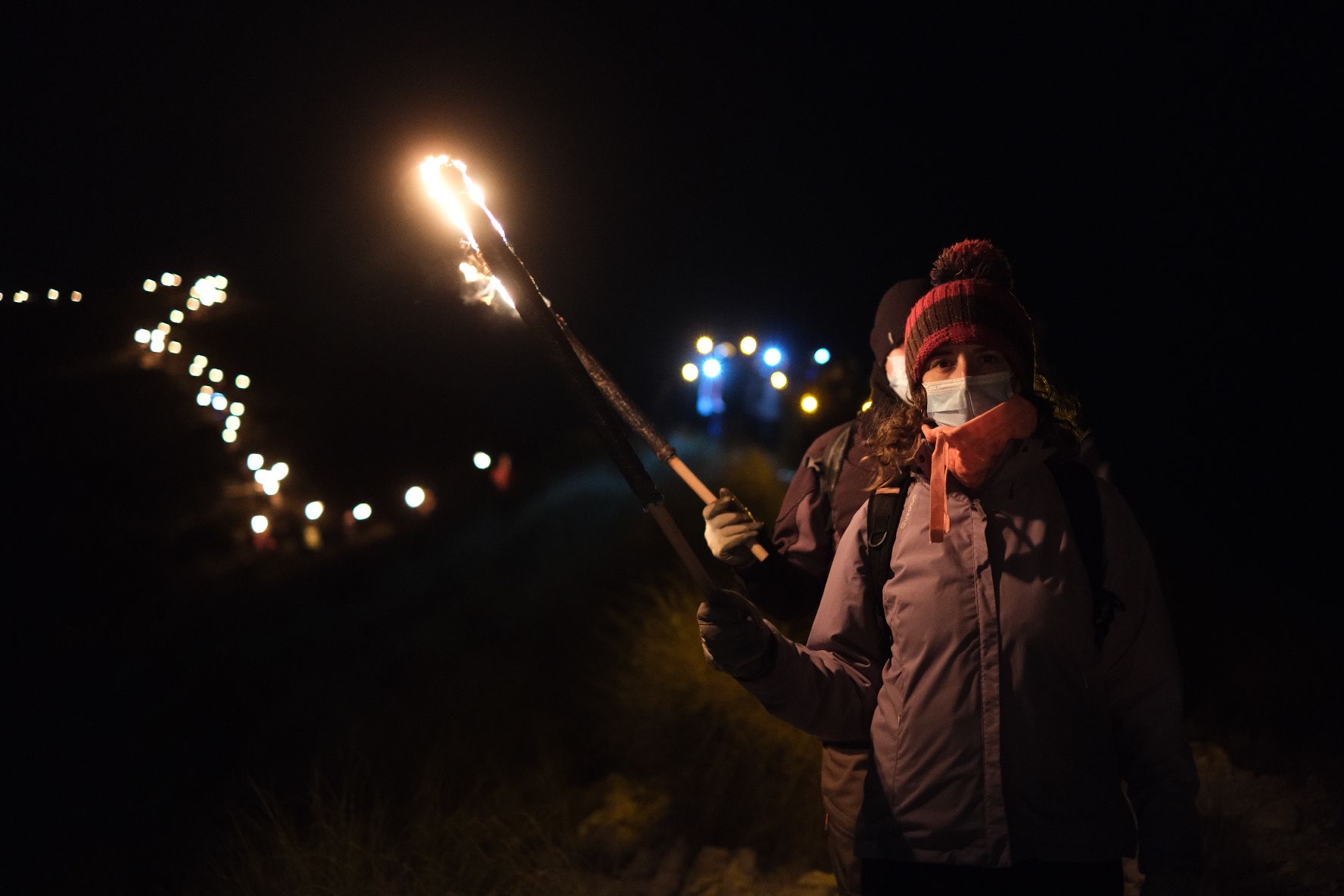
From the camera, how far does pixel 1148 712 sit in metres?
1.66

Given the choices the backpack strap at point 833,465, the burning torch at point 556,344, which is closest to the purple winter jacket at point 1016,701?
the burning torch at point 556,344

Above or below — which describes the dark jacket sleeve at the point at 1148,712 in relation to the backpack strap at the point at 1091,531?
below

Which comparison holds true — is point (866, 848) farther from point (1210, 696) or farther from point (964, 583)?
point (1210, 696)

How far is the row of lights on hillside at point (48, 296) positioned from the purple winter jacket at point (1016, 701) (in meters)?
14.1

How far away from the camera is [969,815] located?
1631 millimetres

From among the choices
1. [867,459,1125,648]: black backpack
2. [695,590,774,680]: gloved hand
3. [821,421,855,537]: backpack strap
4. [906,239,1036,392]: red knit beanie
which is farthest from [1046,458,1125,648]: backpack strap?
[821,421,855,537]: backpack strap

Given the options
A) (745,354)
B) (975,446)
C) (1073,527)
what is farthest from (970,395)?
(745,354)

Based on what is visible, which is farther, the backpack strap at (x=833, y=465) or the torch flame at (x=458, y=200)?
the backpack strap at (x=833, y=465)

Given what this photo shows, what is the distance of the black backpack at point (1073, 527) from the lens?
169cm

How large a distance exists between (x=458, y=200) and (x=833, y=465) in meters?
1.53

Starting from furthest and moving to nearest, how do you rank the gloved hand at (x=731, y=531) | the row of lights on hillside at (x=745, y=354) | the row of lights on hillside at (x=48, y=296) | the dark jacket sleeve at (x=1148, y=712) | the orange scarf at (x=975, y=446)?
the row of lights on hillside at (x=48, y=296) < the row of lights on hillside at (x=745, y=354) < the gloved hand at (x=731, y=531) < the orange scarf at (x=975, y=446) < the dark jacket sleeve at (x=1148, y=712)

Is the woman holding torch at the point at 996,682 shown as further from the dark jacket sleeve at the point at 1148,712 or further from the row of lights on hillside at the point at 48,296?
the row of lights on hillside at the point at 48,296

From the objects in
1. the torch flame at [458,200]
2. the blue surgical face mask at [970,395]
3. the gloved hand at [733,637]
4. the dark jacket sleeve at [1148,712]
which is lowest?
the dark jacket sleeve at [1148,712]

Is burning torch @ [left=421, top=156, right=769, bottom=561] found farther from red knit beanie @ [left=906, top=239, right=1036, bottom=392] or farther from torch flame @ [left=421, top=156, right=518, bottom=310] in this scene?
red knit beanie @ [left=906, top=239, right=1036, bottom=392]
